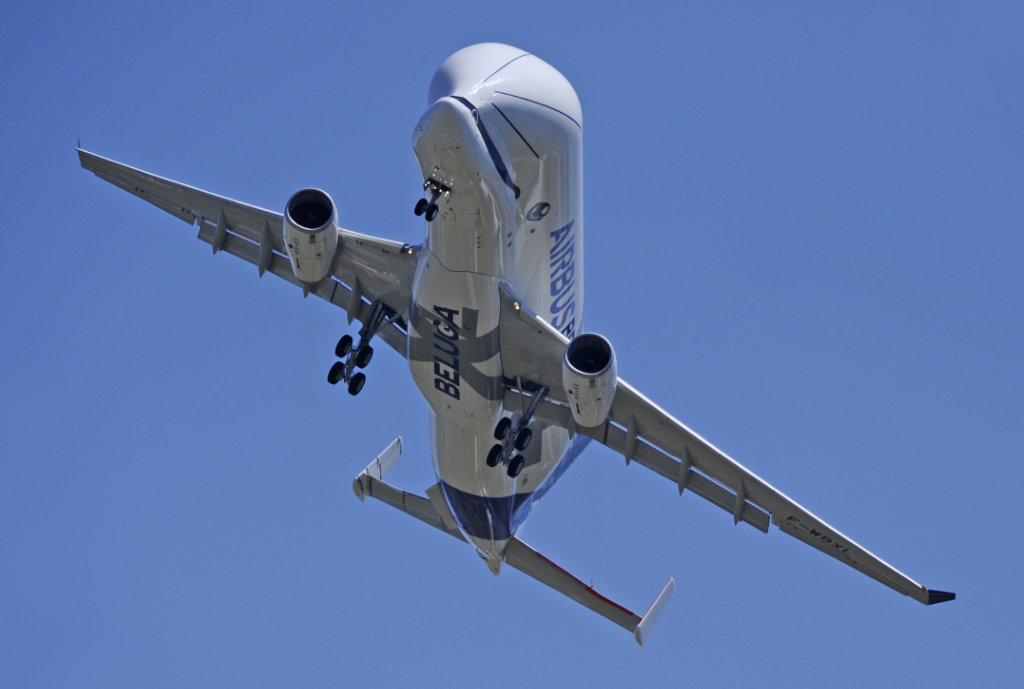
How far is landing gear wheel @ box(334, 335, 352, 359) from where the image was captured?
27.6m

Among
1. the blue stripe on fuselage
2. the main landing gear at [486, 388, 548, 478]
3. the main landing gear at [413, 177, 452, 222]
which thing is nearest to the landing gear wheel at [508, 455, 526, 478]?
the main landing gear at [486, 388, 548, 478]

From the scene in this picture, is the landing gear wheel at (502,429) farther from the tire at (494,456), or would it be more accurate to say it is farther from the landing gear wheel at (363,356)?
the landing gear wheel at (363,356)

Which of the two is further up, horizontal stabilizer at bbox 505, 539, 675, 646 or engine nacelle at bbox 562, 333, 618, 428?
engine nacelle at bbox 562, 333, 618, 428

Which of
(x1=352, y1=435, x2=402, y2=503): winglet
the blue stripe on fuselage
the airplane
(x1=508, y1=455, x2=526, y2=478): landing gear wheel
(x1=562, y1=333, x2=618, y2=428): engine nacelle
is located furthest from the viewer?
(x1=352, y1=435, x2=402, y2=503): winglet

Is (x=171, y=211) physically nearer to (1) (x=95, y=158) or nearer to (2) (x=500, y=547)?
(1) (x=95, y=158)

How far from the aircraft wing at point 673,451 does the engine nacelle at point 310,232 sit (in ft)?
11.4

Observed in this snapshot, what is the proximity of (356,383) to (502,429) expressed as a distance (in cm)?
298

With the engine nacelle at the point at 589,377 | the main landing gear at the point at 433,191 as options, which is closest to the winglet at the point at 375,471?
the engine nacelle at the point at 589,377

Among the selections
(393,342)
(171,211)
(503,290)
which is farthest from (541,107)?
(171,211)

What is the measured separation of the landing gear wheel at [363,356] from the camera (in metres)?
27.6

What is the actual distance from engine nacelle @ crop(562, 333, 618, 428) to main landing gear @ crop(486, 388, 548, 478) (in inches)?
63.7

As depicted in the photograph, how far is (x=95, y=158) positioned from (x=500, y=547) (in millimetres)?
11205

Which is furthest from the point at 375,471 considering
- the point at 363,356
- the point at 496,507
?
the point at 363,356

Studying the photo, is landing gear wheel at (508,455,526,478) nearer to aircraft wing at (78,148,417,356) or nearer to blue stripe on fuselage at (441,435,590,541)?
blue stripe on fuselage at (441,435,590,541)
